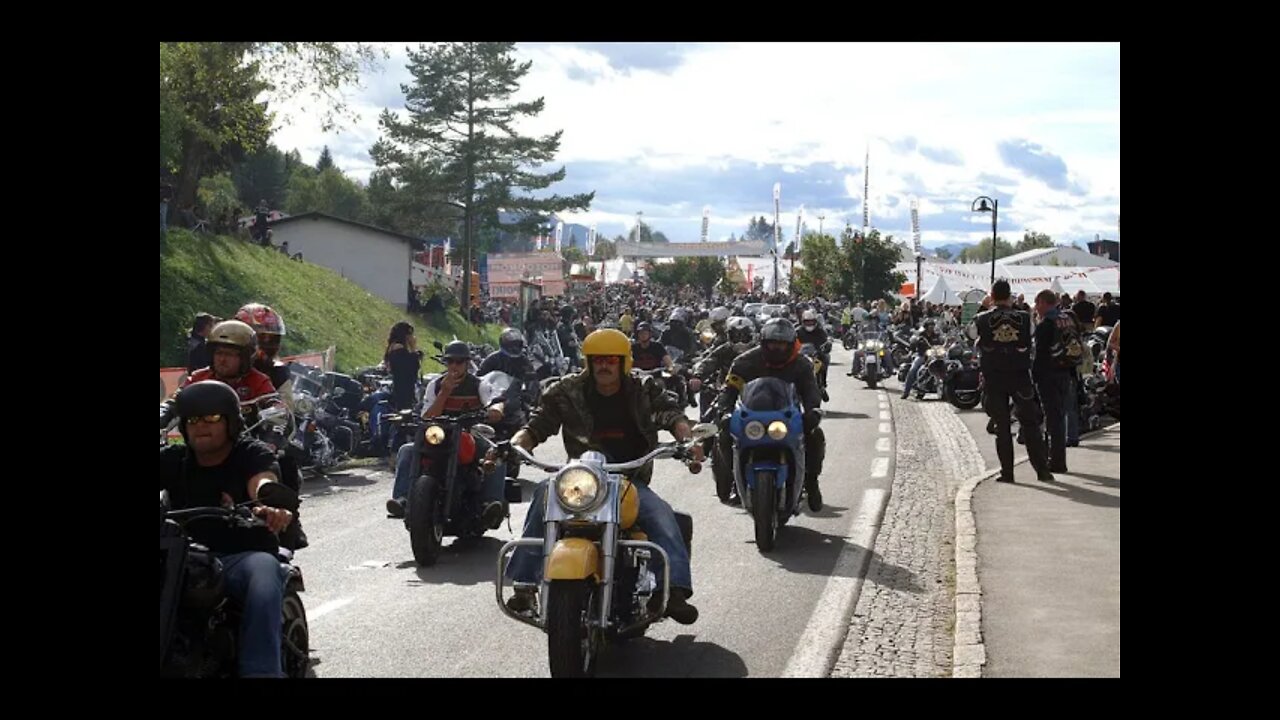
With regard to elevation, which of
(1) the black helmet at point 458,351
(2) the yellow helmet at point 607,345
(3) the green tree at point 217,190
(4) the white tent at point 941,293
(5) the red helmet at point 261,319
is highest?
(3) the green tree at point 217,190

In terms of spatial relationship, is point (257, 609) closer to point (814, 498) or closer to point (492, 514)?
point (492, 514)

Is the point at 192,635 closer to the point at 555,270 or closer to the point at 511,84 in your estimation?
the point at 555,270

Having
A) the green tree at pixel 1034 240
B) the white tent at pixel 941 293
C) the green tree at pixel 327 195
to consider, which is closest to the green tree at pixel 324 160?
the green tree at pixel 327 195

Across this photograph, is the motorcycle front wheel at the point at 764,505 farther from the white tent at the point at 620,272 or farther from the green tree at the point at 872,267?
the white tent at the point at 620,272

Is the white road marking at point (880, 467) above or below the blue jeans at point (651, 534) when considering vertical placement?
below

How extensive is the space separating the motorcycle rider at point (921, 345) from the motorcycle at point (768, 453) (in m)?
18.3

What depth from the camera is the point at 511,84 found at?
5469cm

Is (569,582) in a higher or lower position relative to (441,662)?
higher

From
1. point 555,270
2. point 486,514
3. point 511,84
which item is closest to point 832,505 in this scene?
point 486,514

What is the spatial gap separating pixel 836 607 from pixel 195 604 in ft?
14.6

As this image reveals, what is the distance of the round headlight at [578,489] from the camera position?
22.9 feet

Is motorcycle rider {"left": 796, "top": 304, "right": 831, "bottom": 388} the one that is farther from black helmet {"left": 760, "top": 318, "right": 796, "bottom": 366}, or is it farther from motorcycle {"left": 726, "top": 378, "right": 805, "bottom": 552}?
motorcycle {"left": 726, "top": 378, "right": 805, "bottom": 552}

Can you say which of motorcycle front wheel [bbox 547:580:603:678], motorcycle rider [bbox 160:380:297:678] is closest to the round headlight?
motorcycle front wheel [bbox 547:580:603:678]
